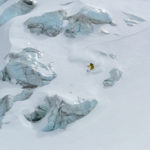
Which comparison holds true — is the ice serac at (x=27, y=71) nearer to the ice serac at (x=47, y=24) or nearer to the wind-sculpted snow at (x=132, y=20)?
the ice serac at (x=47, y=24)

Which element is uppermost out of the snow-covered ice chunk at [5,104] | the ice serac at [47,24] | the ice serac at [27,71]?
the ice serac at [47,24]

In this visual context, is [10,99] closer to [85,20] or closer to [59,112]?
[59,112]

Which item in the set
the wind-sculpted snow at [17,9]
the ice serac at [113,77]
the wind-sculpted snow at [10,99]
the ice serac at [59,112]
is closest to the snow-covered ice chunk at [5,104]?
the wind-sculpted snow at [10,99]

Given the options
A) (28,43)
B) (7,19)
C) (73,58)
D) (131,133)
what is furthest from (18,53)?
(131,133)

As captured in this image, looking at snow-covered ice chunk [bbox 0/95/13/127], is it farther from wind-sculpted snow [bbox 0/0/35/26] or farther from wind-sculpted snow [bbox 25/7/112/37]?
wind-sculpted snow [bbox 0/0/35/26]

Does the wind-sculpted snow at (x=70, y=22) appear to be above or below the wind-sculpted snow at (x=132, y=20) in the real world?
below

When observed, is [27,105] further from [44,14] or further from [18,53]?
[44,14]
